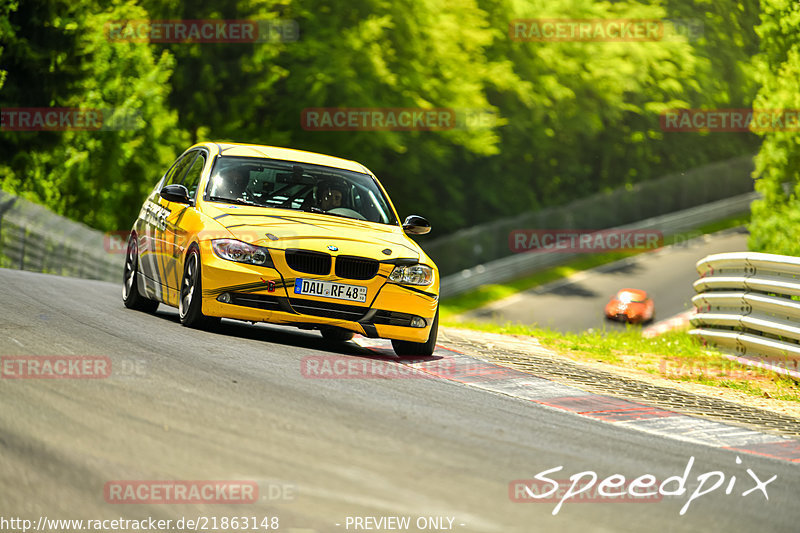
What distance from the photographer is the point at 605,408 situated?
26.9ft

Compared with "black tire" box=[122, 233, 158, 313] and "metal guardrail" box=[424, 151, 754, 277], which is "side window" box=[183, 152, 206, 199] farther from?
"metal guardrail" box=[424, 151, 754, 277]

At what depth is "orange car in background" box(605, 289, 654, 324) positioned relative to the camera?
117 ft

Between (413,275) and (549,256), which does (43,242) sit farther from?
(549,256)

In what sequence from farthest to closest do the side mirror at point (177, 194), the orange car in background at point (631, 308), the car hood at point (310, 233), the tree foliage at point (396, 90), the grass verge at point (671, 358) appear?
the tree foliage at point (396, 90)
the orange car in background at point (631, 308)
the grass verge at point (671, 358)
the side mirror at point (177, 194)
the car hood at point (310, 233)

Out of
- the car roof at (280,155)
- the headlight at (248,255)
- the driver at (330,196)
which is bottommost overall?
the headlight at (248,255)

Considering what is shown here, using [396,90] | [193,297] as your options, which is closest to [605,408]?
[193,297]

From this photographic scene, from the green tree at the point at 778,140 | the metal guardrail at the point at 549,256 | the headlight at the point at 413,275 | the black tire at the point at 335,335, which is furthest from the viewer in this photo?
the metal guardrail at the point at 549,256

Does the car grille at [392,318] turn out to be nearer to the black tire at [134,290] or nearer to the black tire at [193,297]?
the black tire at [193,297]

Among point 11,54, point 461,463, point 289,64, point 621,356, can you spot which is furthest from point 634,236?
point 461,463

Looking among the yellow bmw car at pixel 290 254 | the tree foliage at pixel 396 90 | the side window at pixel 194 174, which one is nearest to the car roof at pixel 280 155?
the yellow bmw car at pixel 290 254

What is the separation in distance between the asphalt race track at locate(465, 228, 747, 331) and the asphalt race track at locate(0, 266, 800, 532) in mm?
28489

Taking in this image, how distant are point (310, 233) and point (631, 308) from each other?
91.3 feet

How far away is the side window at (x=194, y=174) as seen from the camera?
34.8 feet

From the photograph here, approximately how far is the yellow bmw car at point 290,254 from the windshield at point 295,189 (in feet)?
0.04
